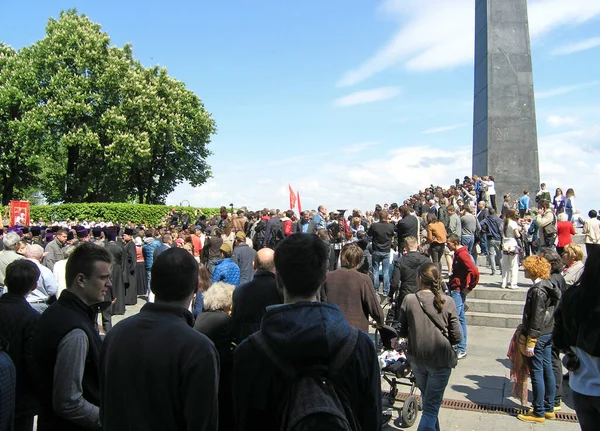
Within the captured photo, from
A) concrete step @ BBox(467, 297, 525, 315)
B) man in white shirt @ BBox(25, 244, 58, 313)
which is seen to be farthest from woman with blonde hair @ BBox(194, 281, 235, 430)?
concrete step @ BBox(467, 297, 525, 315)

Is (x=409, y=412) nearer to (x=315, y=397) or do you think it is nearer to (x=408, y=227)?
(x=315, y=397)

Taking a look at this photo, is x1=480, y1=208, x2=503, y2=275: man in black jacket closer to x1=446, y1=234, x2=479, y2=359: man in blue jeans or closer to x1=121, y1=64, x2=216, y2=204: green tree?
x1=446, y1=234, x2=479, y2=359: man in blue jeans

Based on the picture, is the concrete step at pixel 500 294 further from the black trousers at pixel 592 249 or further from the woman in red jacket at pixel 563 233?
the black trousers at pixel 592 249

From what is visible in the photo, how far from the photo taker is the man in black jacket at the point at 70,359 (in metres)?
2.74

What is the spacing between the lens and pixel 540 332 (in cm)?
558

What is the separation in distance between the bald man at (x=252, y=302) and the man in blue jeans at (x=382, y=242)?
7358 millimetres

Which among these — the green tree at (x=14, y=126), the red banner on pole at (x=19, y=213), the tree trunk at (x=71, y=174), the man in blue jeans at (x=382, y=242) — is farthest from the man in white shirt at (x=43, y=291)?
the tree trunk at (x=71, y=174)

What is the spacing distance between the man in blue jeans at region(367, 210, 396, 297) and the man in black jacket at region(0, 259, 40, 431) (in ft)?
27.6

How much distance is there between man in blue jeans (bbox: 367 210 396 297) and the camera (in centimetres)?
1143

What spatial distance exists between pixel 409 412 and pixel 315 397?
14.1ft

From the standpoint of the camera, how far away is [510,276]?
38.9 ft

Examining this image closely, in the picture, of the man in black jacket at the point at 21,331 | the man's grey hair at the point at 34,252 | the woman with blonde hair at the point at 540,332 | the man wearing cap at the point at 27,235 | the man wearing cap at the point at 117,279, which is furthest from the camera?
the man wearing cap at the point at 27,235

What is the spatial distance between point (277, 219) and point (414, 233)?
405 centimetres

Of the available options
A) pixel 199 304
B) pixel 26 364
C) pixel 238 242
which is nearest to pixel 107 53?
pixel 238 242
